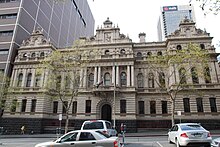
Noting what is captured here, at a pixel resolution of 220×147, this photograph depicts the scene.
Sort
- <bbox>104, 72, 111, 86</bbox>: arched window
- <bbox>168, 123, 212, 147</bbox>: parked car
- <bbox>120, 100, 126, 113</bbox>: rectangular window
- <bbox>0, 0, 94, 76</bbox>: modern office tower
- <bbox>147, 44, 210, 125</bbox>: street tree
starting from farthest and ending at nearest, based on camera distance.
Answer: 1. <bbox>0, 0, 94, 76</bbox>: modern office tower
2. <bbox>104, 72, 111, 86</bbox>: arched window
3. <bbox>120, 100, 126, 113</bbox>: rectangular window
4. <bbox>147, 44, 210, 125</bbox>: street tree
5. <bbox>168, 123, 212, 147</bbox>: parked car

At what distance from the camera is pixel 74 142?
8703mm

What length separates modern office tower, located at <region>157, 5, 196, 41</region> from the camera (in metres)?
101

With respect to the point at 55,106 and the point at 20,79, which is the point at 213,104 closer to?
the point at 55,106

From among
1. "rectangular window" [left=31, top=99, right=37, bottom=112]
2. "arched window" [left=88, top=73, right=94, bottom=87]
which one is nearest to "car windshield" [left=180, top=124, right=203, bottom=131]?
"arched window" [left=88, top=73, right=94, bottom=87]

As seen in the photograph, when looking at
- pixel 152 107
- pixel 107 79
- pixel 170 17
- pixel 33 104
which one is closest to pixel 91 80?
pixel 107 79

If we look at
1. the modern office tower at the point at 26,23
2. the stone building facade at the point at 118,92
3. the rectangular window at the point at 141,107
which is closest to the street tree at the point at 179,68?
the stone building facade at the point at 118,92

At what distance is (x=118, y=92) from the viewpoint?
31203 millimetres

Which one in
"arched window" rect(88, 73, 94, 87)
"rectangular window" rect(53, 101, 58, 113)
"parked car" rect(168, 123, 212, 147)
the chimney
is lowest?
"parked car" rect(168, 123, 212, 147)

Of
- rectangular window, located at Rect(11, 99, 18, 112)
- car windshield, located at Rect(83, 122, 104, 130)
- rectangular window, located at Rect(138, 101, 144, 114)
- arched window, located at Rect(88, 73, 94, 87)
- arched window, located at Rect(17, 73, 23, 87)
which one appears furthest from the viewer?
arched window, located at Rect(17, 73, 23, 87)

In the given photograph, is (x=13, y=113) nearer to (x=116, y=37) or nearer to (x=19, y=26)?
(x=19, y=26)

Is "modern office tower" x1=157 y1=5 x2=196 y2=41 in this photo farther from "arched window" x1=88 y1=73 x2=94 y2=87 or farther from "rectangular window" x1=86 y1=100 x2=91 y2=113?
"rectangular window" x1=86 y1=100 x2=91 y2=113

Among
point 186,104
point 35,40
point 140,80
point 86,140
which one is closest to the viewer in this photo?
point 86,140

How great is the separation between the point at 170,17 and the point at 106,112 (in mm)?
91578

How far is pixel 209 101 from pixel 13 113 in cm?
3644
